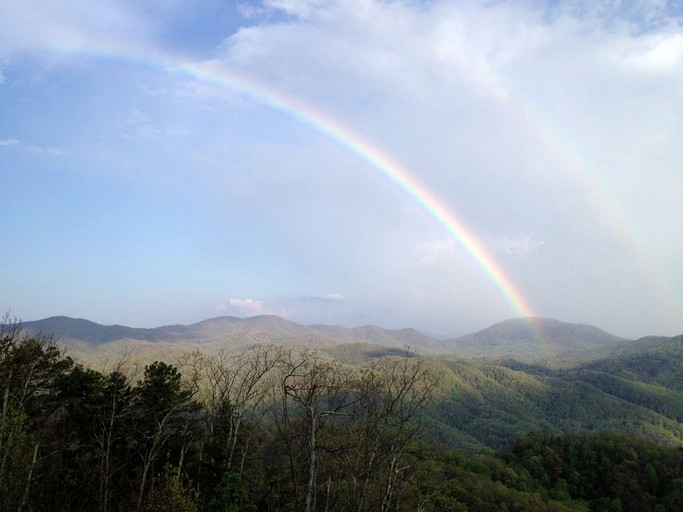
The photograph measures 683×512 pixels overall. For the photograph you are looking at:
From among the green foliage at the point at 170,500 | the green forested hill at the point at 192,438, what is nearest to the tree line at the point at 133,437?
the green forested hill at the point at 192,438

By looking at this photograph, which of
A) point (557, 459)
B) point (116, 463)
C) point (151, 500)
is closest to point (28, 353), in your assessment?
point (116, 463)

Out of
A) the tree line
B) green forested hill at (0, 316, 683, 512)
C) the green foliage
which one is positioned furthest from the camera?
the tree line

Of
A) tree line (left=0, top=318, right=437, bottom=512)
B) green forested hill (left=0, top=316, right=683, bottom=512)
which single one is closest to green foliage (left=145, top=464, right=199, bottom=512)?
green forested hill (left=0, top=316, right=683, bottom=512)

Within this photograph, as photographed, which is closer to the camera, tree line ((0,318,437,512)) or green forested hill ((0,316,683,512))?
green forested hill ((0,316,683,512))

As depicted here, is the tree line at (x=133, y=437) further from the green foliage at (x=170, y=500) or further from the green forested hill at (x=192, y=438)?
the green foliage at (x=170, y=500)

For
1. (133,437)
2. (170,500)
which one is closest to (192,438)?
(133,437)

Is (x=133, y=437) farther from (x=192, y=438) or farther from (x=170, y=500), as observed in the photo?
(x=170, y=500)

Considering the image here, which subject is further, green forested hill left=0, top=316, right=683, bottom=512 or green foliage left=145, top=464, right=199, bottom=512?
green foliage left=145, top=464, right=199, bottom=512

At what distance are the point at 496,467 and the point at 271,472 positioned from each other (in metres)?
102

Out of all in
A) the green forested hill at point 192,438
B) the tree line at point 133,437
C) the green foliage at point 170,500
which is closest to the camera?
the green forested hill at point 192,438

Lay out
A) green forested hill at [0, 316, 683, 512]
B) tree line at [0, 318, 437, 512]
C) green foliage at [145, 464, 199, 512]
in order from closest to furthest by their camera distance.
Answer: green forested hill at [0, 316, 683, 512], green foliage at [145, 464, 199, 512], tree line at [0, 318, 437, 512]

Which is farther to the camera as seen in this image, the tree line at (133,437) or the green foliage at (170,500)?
the tree line at (133,437)

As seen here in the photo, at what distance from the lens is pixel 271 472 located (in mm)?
29406

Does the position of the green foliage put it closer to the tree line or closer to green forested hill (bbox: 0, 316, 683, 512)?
green forested hill (bbox: 0, 316, 683, 512)
